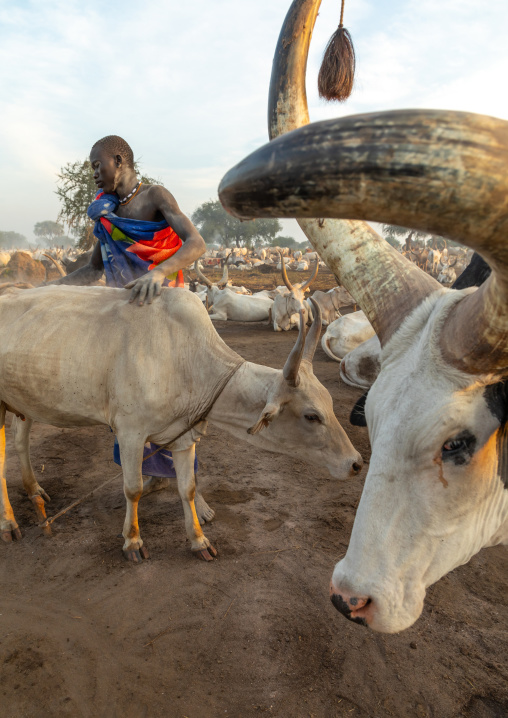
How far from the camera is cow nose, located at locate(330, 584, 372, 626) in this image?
1.18 meters

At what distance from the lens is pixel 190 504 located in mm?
3139

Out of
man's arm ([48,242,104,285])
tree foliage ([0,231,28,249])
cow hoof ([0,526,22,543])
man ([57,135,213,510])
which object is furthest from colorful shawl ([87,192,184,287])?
tree foliage ([0,231,28,249])

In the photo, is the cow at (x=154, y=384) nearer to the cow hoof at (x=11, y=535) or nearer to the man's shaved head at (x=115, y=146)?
the cow hoof at (x=11, y=535)

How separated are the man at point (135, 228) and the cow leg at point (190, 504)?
337 mm

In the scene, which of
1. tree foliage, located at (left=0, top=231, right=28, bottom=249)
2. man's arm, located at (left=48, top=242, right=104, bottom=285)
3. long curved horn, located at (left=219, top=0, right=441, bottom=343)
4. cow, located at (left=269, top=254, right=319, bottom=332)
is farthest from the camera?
tree foliage, located at (left=0, top=231, right=28, bottom=249)

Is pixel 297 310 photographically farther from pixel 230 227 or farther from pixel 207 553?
pixel 230 227

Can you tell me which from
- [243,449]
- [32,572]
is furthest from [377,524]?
[243,449]

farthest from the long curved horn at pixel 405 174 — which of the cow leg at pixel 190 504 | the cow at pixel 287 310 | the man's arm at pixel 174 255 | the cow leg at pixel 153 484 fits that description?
the cow at pixel 287 310

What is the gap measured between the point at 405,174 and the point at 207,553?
9.37ft

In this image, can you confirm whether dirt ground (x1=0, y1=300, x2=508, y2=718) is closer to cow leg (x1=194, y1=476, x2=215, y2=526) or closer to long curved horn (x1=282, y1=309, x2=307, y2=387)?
cow leg (x1=194, y1=476, x2=215, y2=526)

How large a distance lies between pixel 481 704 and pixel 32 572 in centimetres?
257

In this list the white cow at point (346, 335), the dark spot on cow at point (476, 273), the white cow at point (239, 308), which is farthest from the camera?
the white cow at point (239, 308)

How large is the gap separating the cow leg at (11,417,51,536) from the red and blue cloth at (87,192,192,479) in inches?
25.2

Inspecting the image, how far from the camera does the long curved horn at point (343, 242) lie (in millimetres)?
1439
